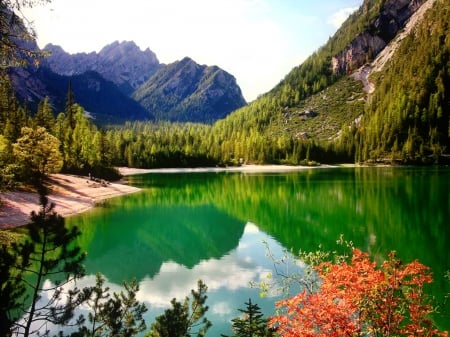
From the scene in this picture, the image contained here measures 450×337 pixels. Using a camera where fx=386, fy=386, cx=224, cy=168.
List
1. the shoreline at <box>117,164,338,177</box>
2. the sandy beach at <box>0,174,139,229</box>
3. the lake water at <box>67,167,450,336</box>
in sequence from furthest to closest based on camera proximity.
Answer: the shoreline at <box>117,164,338,177</box> < the sandy beach at <box>0,174,139,229</box> < the lake water at <box>67,167,450,336</box>

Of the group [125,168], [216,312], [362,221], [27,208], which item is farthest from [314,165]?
[216,312]

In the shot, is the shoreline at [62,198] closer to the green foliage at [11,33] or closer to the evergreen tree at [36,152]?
the evergreen tree at [36,152]

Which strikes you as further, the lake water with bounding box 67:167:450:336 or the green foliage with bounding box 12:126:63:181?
the green foliage with bounding box 12:126:63:181

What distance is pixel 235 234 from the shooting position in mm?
47969

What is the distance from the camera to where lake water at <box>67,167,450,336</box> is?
29.0 m

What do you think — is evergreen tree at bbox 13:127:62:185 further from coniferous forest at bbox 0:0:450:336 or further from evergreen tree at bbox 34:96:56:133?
evergreen tree at bbox 34:96:56:133

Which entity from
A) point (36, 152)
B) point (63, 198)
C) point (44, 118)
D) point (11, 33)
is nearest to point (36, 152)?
point (36, 152)

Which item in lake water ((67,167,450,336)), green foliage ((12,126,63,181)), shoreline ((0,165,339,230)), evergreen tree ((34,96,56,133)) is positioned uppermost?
evergreen tree ((34,96,56,133))

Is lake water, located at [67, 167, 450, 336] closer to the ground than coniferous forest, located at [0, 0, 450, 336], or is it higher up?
closer to the ground

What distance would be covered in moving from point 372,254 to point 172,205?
138 feet

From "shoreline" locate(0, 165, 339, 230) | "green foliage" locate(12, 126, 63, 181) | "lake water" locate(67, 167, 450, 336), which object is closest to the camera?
"lake water" locate(67, 167, 450, 336)

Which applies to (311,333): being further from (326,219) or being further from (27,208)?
(27,208)

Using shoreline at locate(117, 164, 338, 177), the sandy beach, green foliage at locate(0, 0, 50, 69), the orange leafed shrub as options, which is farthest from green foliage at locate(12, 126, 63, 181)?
shoreline at locate(117, 164, 338, 177)

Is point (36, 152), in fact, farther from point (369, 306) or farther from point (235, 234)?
point (369, 306)
